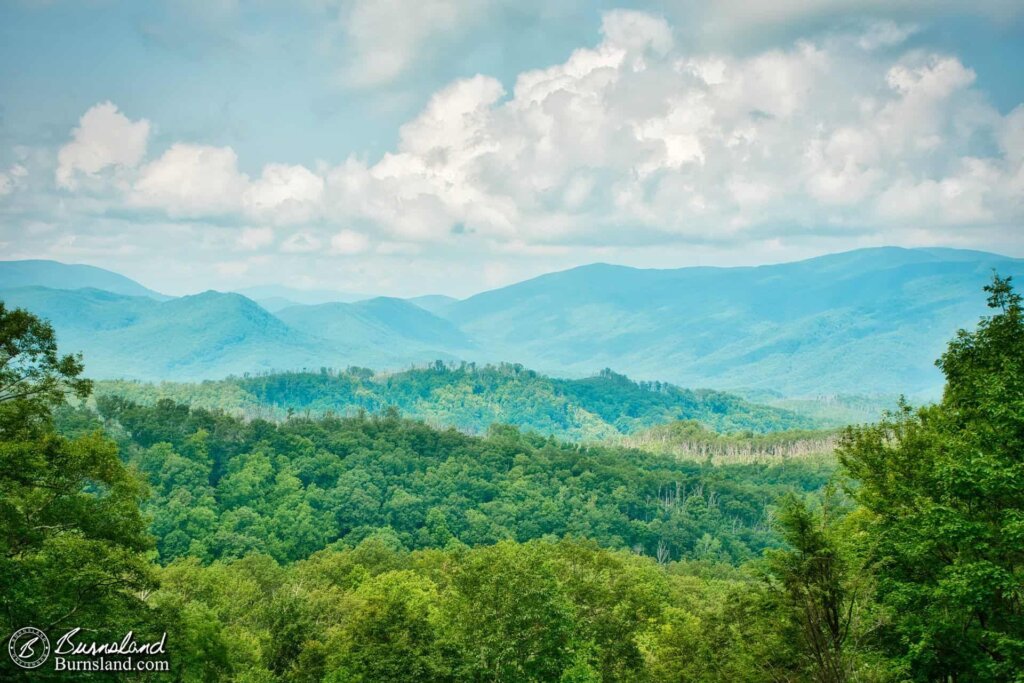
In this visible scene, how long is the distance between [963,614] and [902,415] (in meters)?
10.4

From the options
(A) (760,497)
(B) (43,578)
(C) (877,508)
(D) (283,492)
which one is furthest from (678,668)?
(A) (760,497)

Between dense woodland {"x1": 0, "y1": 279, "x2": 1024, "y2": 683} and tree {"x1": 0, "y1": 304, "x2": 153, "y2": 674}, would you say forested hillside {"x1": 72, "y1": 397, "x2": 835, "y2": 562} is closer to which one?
dense woodland {"x1": 0, "y1": 279, "x2": 1024, "y2": 683}

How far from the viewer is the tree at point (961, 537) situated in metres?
20.0

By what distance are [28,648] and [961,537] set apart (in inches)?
991

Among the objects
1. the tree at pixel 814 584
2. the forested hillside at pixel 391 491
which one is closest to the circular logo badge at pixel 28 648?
the tree at pixel 814 584

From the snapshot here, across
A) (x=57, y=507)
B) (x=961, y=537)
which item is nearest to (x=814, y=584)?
(x=961, y=537)

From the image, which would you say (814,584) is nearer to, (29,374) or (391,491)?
(29,374)

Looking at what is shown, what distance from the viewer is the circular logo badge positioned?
20.8 m

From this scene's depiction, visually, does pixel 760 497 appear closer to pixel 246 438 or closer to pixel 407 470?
pixel 407 470

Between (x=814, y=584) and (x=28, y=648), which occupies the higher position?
(x=814, y=584)

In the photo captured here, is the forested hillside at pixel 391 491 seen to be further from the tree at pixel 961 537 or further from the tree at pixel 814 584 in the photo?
the tree at pixel 814 584

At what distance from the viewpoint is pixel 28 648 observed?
21.2 m

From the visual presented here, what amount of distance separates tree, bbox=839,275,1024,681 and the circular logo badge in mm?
22995

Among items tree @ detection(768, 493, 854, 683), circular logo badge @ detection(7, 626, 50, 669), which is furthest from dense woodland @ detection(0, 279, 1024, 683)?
circular logo badge @ detection(7, 626, 50, 669)
